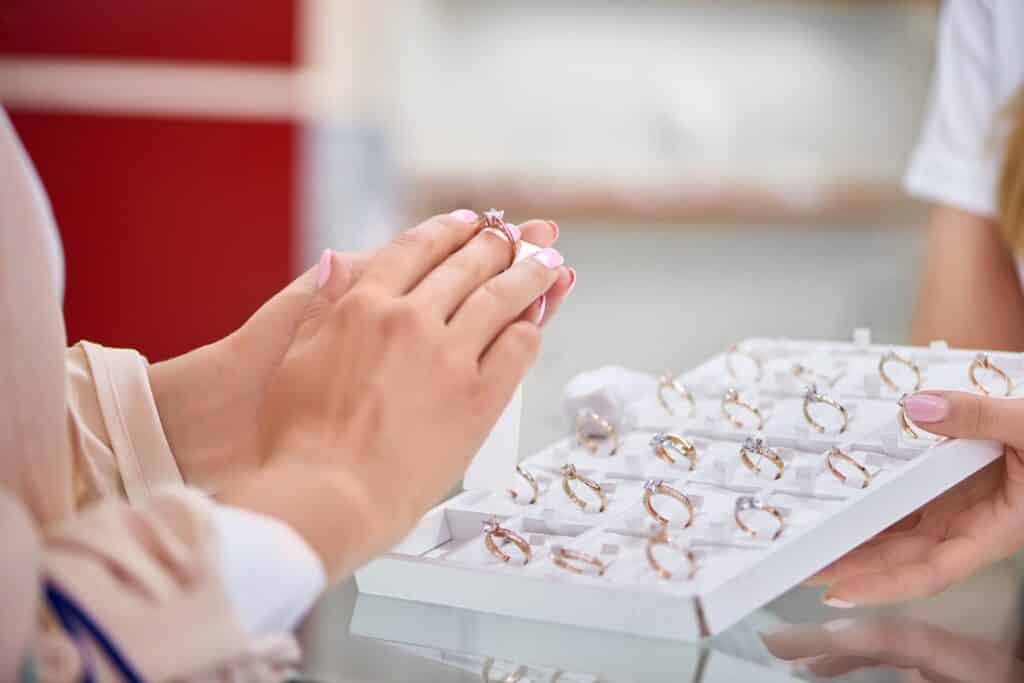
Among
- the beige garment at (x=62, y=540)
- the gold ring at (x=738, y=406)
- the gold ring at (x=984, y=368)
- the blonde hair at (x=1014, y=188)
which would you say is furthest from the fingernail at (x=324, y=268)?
the blonde hair at (x=1014, y=188)

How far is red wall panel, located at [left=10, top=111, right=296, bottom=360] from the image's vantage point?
8.86 feet

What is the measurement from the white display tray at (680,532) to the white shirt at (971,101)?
0.67 m

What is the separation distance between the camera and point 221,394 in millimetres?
620

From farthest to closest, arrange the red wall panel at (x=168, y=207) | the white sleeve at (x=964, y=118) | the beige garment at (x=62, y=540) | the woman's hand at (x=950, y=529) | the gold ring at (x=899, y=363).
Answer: the red wall panel at (x=168, y=207) < the white sleeve at (x=964, y=118) < the gold ring at (x=899, y=363) < the woman's hand at (x=950, y=529) < the beige garment at (x=62, y=540)

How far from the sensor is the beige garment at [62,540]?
14.4 inches

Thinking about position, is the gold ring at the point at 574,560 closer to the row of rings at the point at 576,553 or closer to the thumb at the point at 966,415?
the row of rings at the point at 576,553

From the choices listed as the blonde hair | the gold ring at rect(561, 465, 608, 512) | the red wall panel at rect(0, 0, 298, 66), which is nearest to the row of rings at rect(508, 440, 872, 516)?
the gold ring at rect(561, 465, 608, 512)

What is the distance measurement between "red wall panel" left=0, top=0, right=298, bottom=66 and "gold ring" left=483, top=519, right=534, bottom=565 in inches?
94.4

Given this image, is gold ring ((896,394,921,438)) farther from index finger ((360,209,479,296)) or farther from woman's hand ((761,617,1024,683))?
index finger ((360,209,479,296))

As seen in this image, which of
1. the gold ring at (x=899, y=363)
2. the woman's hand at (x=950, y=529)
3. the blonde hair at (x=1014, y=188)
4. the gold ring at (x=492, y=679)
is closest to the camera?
the gold ring at (x=492, y=679)

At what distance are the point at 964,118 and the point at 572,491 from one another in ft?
3.03

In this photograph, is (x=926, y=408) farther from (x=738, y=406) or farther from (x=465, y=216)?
(x=465, y=216)

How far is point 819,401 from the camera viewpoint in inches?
25.7

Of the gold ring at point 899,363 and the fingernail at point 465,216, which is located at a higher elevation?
the fingernail at point 465,216
